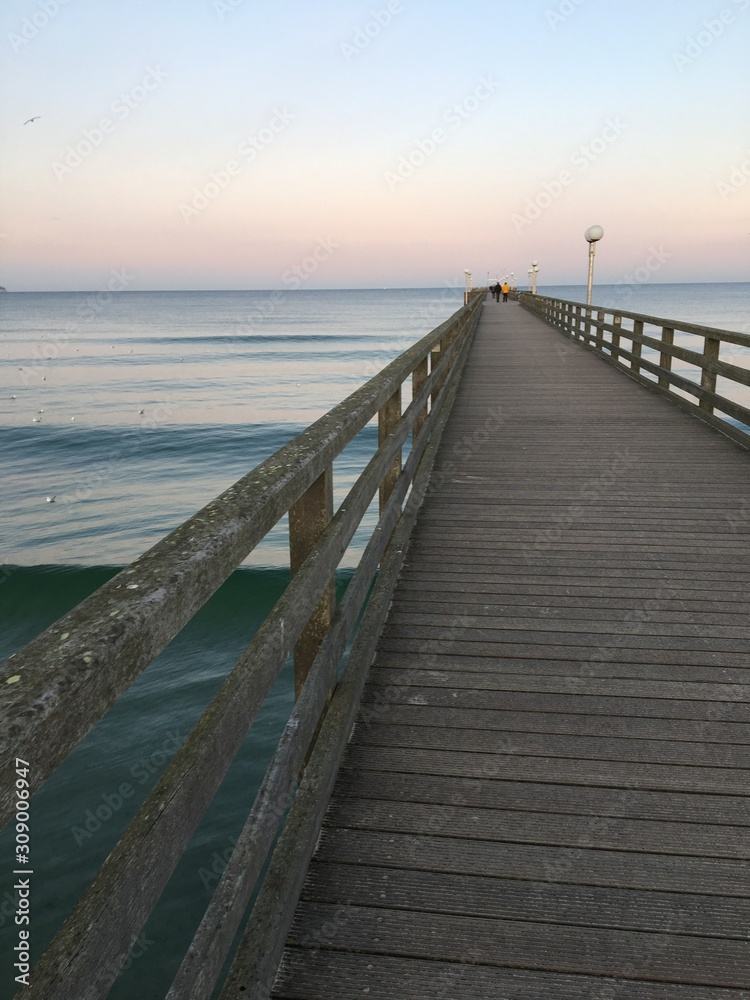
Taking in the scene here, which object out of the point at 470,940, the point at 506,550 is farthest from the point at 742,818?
the point at 506,550

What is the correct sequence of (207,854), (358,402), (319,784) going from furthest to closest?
1. (207,854)
2. (358,402)
3. (319,784)

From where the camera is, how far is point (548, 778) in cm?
253

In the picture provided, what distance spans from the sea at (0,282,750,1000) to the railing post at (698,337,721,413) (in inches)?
190

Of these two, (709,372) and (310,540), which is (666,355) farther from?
(310,540)

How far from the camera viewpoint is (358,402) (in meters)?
3.23

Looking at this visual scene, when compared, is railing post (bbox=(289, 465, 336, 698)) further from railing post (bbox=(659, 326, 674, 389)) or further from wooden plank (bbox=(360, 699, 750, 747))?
railing post (bbox=(659, 326, 674, 389))

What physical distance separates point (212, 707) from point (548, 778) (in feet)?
4.69

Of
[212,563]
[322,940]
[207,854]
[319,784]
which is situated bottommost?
[207,854]

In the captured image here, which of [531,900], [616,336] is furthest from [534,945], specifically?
[616,336]

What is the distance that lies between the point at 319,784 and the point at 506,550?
2626 millimetres

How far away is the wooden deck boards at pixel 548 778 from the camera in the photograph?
6.13 ft

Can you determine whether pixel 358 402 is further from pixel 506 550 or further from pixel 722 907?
pixel 722 907

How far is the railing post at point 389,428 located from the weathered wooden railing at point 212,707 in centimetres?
113

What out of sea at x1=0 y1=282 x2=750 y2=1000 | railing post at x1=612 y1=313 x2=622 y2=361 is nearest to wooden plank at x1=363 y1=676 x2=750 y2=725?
sea at x1=0 y1=282 x2=750 y2=1000
